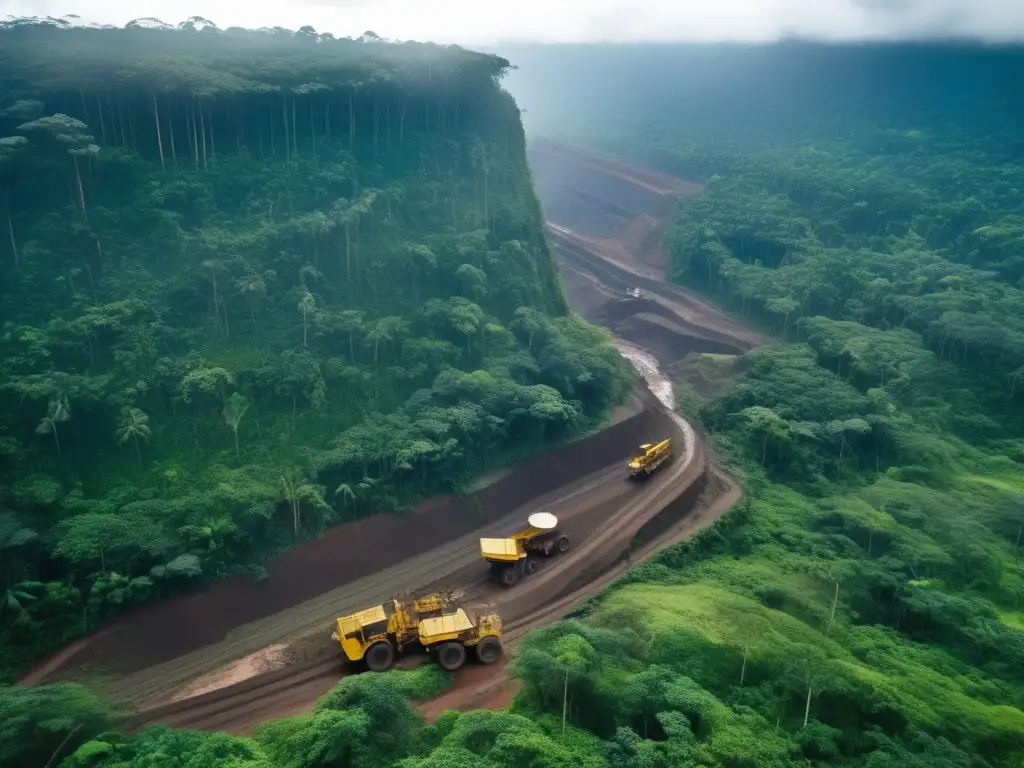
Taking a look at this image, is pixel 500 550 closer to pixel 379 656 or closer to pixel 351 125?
pixel 379 656

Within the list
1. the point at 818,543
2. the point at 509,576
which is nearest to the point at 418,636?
the point at 509,576

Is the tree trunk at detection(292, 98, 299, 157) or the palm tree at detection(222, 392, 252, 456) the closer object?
the palm tree at detection(222, 392, 252, 456)

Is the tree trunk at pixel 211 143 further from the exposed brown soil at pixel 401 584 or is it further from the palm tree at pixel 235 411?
the exposed brown soil at pixel 401 584

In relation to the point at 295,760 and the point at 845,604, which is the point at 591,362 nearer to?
the point at 845,604

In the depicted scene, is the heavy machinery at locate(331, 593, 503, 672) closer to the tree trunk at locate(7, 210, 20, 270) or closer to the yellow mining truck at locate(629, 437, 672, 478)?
the yellow mining truck at locate(629, 437, 672, 478)

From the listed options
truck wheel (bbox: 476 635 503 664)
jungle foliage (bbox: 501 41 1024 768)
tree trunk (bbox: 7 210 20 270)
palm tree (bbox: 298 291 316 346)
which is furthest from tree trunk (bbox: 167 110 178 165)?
jungle foliage (bbox: 501 41 1024 768)

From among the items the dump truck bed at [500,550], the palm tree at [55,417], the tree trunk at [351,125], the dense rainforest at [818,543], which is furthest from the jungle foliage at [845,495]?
the tree trunk at [351,125]
